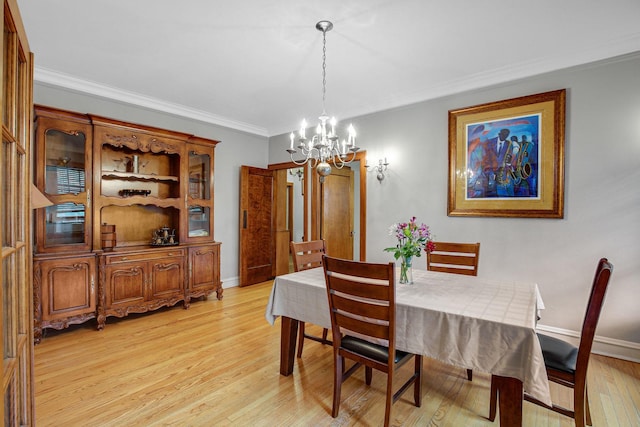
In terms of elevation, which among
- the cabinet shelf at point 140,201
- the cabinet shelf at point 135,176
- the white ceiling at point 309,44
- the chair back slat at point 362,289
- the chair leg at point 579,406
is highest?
the white ceiling at point 309,44

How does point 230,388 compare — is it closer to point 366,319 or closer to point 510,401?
point 366,319

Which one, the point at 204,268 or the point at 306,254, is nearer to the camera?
the point at 306,254

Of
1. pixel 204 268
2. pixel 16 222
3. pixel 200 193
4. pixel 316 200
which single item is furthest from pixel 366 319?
pixel 316 200

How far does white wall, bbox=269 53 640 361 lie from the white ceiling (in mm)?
191

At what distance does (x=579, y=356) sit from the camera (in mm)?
1570

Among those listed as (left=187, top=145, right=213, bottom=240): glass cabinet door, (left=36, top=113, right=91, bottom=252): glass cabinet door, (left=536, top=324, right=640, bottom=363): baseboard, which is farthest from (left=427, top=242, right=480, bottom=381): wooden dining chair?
(left=36, top=113, right=91, bottom=252): glass cabinet door

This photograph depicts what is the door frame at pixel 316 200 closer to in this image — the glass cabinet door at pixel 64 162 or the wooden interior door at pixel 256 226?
the wooden interior door at pixel 256 226

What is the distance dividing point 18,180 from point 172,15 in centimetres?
172

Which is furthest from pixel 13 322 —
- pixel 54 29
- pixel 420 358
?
pixel 54 29

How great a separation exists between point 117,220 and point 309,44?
3.06 metres

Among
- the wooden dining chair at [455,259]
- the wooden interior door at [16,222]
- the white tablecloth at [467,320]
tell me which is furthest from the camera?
the wooden dining chair at [455,259]

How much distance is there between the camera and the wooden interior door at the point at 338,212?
5.16 metres

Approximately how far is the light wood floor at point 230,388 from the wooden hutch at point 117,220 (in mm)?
454

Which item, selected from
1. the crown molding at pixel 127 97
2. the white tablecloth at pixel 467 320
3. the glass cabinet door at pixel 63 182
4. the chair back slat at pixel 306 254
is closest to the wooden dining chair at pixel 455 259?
the white tablecloth at pixel 467 320
